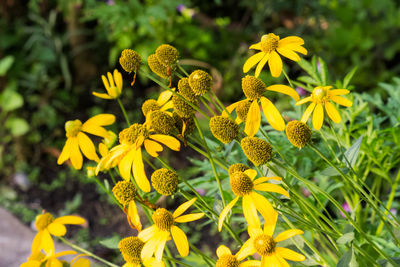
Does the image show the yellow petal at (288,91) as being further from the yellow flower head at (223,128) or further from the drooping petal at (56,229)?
the drooping petal at (56,229)

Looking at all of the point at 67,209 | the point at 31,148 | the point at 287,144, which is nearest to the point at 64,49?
the point at 31,148

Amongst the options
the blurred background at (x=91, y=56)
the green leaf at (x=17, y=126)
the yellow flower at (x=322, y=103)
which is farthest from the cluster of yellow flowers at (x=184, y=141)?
the green leaf at (x=17, y=126)

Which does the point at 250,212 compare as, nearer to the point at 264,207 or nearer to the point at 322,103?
the point at 264,207

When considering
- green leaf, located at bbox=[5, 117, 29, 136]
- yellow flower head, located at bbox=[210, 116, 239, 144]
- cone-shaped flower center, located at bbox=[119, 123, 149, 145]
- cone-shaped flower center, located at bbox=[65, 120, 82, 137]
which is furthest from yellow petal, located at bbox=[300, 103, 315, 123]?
green leaf, located at bbox=[5, 117, 29, 136]

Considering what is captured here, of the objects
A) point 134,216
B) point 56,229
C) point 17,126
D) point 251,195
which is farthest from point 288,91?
point 17,126

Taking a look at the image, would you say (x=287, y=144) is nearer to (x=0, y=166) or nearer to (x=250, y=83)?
(x=250, y=83)

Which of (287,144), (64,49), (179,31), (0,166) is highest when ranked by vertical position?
(287,144)

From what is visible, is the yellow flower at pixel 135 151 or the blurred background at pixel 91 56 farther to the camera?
the blurred background at pixel 91 56
